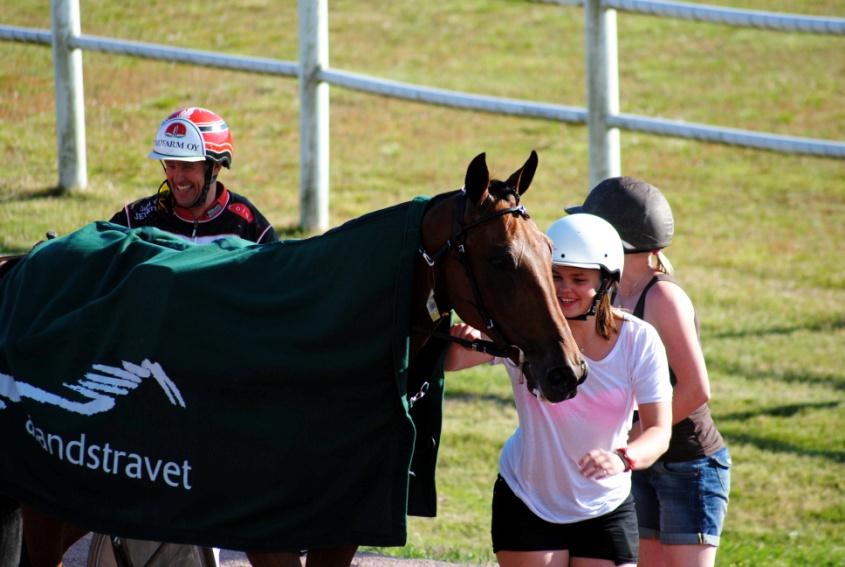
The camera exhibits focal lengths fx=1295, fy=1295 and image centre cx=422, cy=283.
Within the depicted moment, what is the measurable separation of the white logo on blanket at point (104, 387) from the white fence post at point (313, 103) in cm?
528

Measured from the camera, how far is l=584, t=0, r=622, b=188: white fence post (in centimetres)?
817

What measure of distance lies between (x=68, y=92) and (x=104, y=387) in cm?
A: 619

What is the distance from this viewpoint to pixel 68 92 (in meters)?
9.80

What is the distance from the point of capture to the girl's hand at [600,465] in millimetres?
3693

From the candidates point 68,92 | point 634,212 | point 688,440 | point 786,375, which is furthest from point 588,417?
point 68,92

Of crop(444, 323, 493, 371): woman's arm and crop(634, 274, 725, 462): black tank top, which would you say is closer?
crop(444, 323, 493, 371): woman's arm

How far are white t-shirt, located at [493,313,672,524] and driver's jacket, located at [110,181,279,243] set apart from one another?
6.09 feet

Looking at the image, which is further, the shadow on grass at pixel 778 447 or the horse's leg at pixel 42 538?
the shadow on grass at pixel 778 447

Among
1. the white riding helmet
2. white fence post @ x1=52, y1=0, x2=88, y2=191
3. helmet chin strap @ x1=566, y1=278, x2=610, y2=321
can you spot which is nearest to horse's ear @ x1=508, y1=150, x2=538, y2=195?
the white riding helmet

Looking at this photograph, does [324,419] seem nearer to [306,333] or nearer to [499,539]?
[306,333]

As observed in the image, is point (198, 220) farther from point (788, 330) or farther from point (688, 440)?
point (788, 330)

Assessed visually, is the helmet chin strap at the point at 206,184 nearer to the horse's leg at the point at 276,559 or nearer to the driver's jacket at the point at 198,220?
the driver's jacket at the point at 198,220

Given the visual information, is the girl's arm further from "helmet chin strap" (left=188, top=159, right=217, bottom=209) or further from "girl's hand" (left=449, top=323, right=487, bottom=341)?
"helmet chin strap" (left=188, top=159, right=217, bottom=209)

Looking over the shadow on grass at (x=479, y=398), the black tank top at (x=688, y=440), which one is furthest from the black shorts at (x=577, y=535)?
the shadow on grass at (x=479, y=398)
